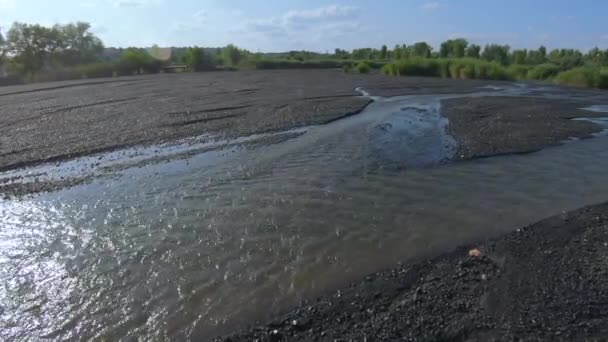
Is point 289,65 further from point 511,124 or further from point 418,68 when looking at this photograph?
point 511,124

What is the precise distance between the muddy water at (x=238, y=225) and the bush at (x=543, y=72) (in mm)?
45741

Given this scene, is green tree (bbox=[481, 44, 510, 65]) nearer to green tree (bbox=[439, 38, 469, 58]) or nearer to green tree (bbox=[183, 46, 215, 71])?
green tree (bbox=[439, 38, 469, 58])

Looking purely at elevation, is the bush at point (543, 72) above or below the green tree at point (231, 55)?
below

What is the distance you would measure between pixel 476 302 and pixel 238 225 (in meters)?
5.62

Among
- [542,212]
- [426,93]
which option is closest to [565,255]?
[542,212]

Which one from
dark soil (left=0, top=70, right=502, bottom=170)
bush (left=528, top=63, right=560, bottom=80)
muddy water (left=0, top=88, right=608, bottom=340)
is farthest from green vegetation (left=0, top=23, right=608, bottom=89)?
muddy water (left=0, top=88, right=608, bottom=340)

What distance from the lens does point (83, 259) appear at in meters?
8.91

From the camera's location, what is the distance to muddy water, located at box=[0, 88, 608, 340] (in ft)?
23.7

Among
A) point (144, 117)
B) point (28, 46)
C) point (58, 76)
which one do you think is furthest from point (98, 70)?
point (144, 117)

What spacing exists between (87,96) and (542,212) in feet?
118

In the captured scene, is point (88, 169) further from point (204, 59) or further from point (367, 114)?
point (204, 59)

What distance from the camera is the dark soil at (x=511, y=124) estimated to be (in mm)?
17141

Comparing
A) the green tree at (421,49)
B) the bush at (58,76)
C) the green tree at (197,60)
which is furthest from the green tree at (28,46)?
the green tree at (421,49)

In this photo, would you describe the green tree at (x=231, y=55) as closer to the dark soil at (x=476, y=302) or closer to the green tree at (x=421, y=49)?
the green tree at (x=421, y=49)
